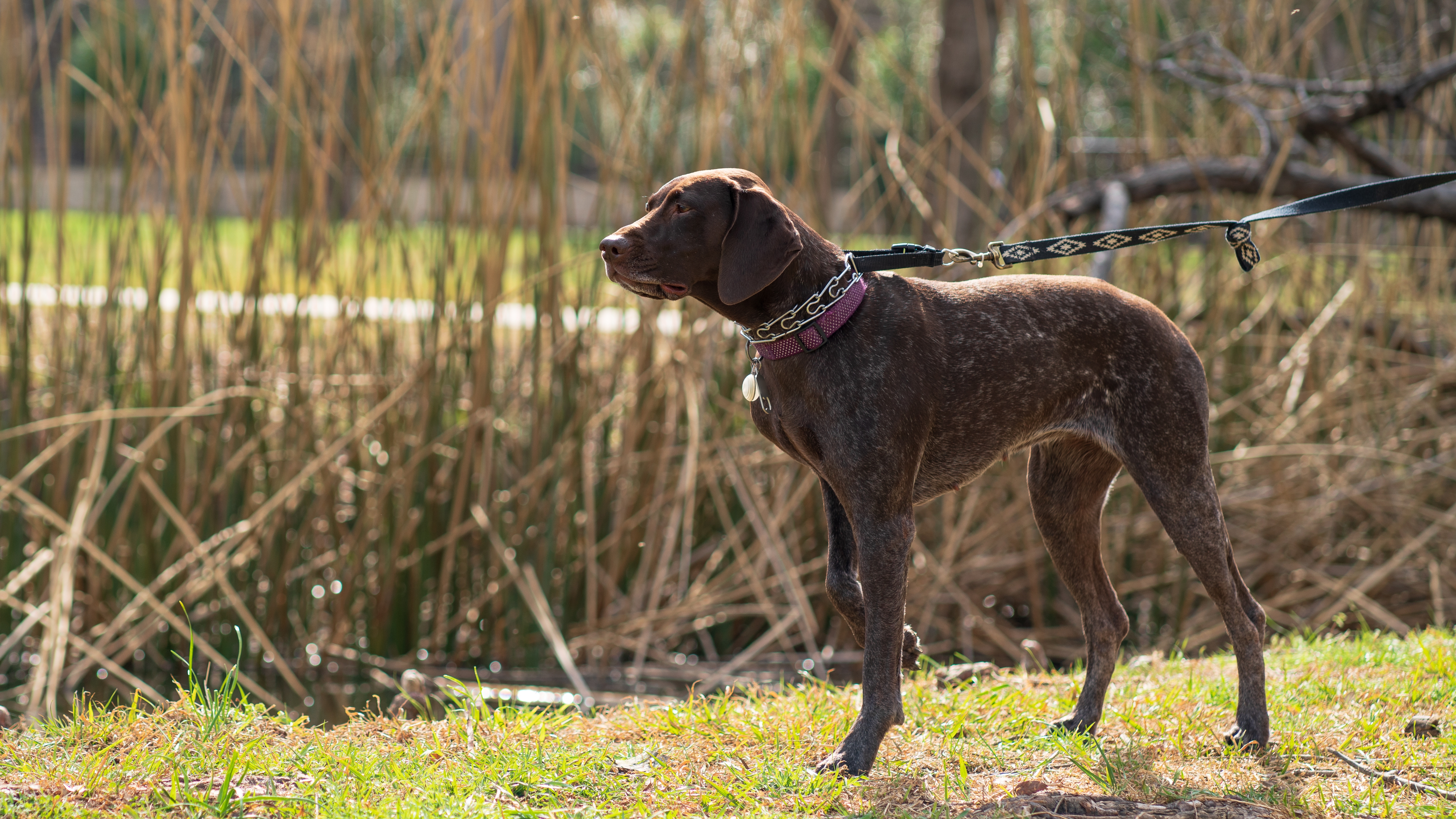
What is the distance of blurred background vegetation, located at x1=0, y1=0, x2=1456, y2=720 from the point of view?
14.9 ft

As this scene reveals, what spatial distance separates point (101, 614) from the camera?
4555 millimetres

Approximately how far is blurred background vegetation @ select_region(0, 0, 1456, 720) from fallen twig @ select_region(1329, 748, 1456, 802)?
6.87ft

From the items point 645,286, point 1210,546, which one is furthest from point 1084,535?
point 645,286

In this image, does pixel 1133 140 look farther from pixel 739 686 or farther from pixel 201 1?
pixel 201 1

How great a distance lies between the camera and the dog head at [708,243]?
2.38m

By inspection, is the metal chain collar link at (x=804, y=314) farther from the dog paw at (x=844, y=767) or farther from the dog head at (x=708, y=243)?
the dog paw at (x=844, y=767)

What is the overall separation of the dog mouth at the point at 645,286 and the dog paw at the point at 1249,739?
1721 mm

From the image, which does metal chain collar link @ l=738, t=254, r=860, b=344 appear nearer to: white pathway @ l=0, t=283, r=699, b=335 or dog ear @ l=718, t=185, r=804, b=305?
dog ear @ l=718, t=185, r=804, b=305

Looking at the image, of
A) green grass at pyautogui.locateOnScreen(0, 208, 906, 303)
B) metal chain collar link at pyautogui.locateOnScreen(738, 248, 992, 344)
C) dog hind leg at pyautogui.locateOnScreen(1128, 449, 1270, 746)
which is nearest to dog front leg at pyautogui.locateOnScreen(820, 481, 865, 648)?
metal chain collar link at pyautogui.locateOnScreen(738, 248, 992, 344)

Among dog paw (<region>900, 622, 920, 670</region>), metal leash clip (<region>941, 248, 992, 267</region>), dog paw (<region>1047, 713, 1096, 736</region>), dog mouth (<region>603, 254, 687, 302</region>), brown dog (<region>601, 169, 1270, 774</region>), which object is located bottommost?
dog paw (<region>1047, 713, 1096, 736</region>)

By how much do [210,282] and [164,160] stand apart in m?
0.54

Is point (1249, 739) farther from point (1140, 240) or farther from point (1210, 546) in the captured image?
point (1140, 240)

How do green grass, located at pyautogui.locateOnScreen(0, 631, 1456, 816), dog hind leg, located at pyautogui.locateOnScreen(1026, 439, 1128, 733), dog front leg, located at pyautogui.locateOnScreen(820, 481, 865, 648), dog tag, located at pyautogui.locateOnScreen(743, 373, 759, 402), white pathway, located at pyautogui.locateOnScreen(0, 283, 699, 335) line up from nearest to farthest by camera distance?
green grass, located at pyautogui.locateOnScreen(0, 631, 1456, 816) → dog tag, located at pyautogui.locateOnScreen(743, 373, 759, 402) → dog front leg, located at pyautogui.locateOnScreen(820, 481, 865, 648) → dog hind leg, located at pyautogui.locateOnScreen(1026, 439, 1128, 733) → white pathway, located at pyautogui.locateOnScreen(0, 283, 699, 335)

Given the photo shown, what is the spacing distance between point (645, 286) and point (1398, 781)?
200 centimetres
